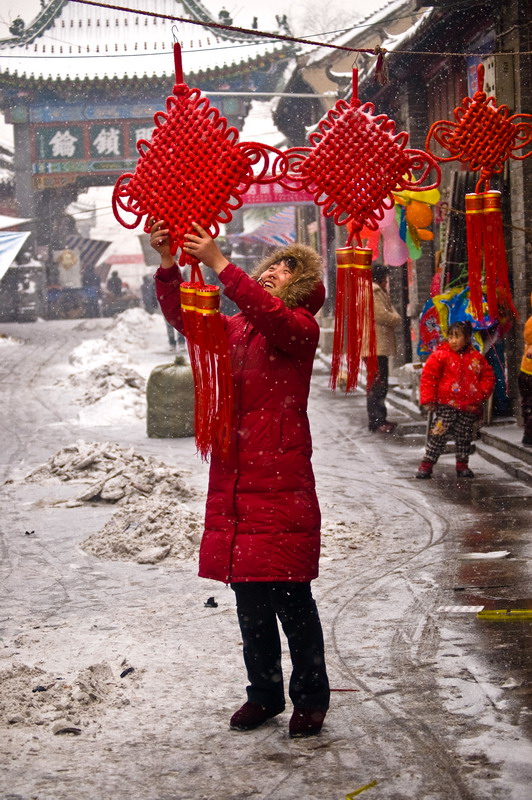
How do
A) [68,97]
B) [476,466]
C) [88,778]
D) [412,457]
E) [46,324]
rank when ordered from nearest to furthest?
[88,778] < [476,466] < [412,457] < [68,97] < [46,324]

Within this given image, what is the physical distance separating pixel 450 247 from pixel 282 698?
846 centimetres

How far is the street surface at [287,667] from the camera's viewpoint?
3.76 m

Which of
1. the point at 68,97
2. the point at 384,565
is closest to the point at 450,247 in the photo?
the point at 384,565

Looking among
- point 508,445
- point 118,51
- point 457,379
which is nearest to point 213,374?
point 457,379

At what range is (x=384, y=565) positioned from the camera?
688 cm

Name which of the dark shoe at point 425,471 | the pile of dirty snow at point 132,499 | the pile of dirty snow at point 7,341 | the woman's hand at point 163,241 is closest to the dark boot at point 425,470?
the dark shoe at point 425,471

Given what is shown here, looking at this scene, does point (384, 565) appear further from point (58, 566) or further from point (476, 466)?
point (476, 466)

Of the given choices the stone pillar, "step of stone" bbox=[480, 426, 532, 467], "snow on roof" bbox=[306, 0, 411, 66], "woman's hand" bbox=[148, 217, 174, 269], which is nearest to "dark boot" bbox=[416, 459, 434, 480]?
"step of stone" bbox=[480, 426, 532, 467]

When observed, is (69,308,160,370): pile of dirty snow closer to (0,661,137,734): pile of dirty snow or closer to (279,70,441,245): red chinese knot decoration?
(0,661,137,734): pile of dirty snow

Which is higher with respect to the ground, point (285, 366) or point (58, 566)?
point (285, 366)

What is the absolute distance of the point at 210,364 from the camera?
4070mm

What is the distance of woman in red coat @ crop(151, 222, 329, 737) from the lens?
4.01 metres

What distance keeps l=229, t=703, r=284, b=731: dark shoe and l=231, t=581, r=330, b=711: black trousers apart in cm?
3

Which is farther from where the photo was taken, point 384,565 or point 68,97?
point 68,97
